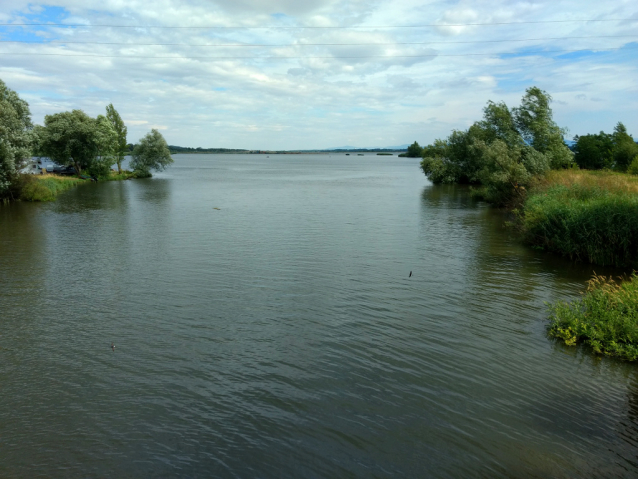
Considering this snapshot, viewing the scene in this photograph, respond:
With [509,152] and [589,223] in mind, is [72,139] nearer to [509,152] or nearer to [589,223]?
[509,152]

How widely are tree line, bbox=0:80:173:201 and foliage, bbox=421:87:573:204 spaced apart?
44.0 metres

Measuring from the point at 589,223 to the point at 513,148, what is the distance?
27.6m

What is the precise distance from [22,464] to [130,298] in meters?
9.63

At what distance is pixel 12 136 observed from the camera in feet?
133

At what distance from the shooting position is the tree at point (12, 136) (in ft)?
131

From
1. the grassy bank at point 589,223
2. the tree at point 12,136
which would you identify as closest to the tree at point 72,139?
the tree at point 12,136

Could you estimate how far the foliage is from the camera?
4312 cm

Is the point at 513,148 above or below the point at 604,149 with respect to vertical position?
below

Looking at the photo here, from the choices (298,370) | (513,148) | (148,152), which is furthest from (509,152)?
(148,152)

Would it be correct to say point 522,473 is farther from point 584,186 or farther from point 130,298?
A: point 584,186

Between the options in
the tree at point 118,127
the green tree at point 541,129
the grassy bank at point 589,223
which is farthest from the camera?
the tree at point 118,127

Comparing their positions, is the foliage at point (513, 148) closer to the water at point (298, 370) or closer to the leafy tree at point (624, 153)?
the water at point (298, 370)

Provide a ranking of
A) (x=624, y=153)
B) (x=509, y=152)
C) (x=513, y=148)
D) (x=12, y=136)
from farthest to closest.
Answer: (x=624, y=153) < (x=513, y=148) < (x=509, y=152) < (x=12, y=136)

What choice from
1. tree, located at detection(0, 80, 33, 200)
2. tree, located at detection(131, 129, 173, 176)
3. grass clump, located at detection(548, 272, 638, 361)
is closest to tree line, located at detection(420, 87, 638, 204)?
grass clump, located at detection(548, 272, 638, 361)
